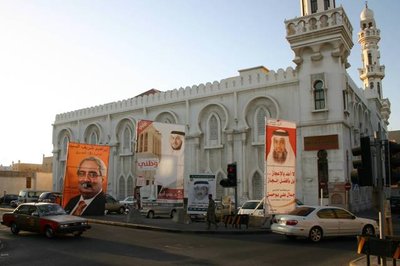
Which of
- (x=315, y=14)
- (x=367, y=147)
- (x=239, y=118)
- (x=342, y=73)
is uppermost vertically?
(x=315, y=14)

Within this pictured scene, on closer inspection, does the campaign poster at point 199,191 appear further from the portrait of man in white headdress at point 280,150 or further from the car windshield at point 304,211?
the car windshield at point 304,211

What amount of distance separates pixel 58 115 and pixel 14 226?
34792 millimetres

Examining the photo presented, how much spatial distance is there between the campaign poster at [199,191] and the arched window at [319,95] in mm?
10538

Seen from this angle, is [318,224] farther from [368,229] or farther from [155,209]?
[155,209]

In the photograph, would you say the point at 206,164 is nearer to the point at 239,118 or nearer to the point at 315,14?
the point at 239,118

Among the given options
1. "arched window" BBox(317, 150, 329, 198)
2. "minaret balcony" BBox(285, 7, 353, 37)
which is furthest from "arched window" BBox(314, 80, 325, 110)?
"minaret balcony" BBox(285, 7, 353, 37)

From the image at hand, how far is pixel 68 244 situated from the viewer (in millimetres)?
14219

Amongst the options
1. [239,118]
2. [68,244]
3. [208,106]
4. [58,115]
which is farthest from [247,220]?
[58,115]

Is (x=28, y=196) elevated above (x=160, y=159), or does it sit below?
below

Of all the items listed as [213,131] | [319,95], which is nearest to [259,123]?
[213,131]

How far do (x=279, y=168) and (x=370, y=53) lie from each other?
40047mm

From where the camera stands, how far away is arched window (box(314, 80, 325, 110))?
2983cm

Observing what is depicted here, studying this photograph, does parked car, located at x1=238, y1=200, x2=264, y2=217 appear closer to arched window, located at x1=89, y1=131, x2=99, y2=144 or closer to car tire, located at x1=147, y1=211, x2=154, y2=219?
car tire, located at x1=147, y1=211, x2=154, y2=219

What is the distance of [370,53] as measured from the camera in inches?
2094
